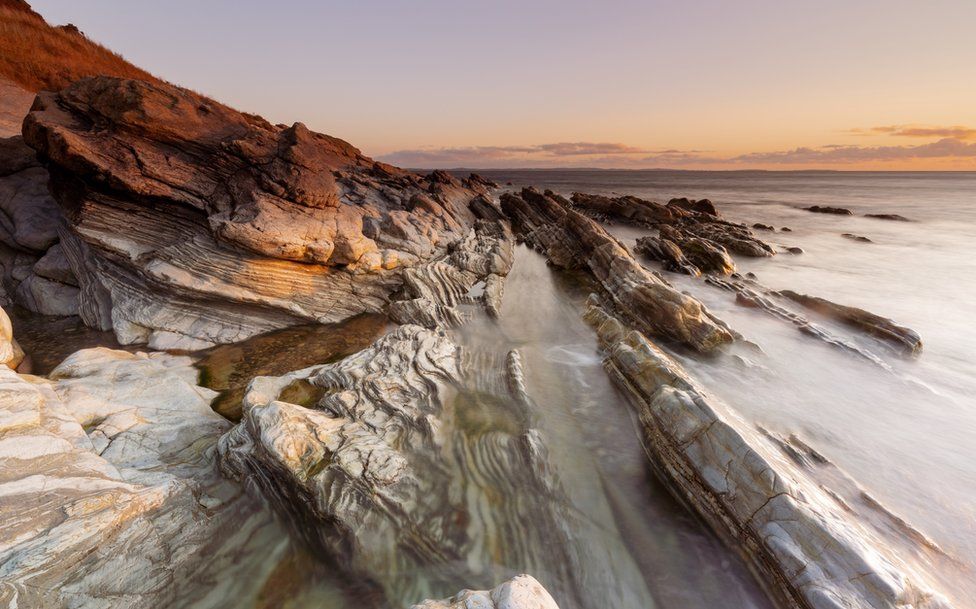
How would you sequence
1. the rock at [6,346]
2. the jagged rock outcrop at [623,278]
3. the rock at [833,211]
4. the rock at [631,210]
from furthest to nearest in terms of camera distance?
the rock at [833,211]
the rock at [631,210]
the jagged rock outcrop at [623,278]
the rock at [6,346]

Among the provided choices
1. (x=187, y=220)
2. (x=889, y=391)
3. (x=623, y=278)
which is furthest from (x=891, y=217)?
(x=187, y=220)

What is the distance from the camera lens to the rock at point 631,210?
2677 centimetres

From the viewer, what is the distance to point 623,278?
475 inches

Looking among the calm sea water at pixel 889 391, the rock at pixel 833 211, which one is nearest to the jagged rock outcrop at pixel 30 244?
the calm sea water at pixel 889 391

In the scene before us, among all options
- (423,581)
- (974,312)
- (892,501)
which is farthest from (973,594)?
(974,312)

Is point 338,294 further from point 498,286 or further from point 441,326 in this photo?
point 498,286

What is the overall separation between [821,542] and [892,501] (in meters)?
2.76

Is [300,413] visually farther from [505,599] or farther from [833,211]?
[833,211]

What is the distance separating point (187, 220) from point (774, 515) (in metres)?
13.0

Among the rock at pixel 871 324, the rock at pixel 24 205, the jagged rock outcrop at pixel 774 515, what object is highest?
the rock at pixel 24 205

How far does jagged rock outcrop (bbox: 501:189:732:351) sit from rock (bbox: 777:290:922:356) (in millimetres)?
4113

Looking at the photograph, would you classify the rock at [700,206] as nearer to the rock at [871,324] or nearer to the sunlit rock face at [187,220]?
the rock at [871,324]

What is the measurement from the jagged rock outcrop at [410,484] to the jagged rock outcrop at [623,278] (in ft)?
16.6

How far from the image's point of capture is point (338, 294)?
10.9m
